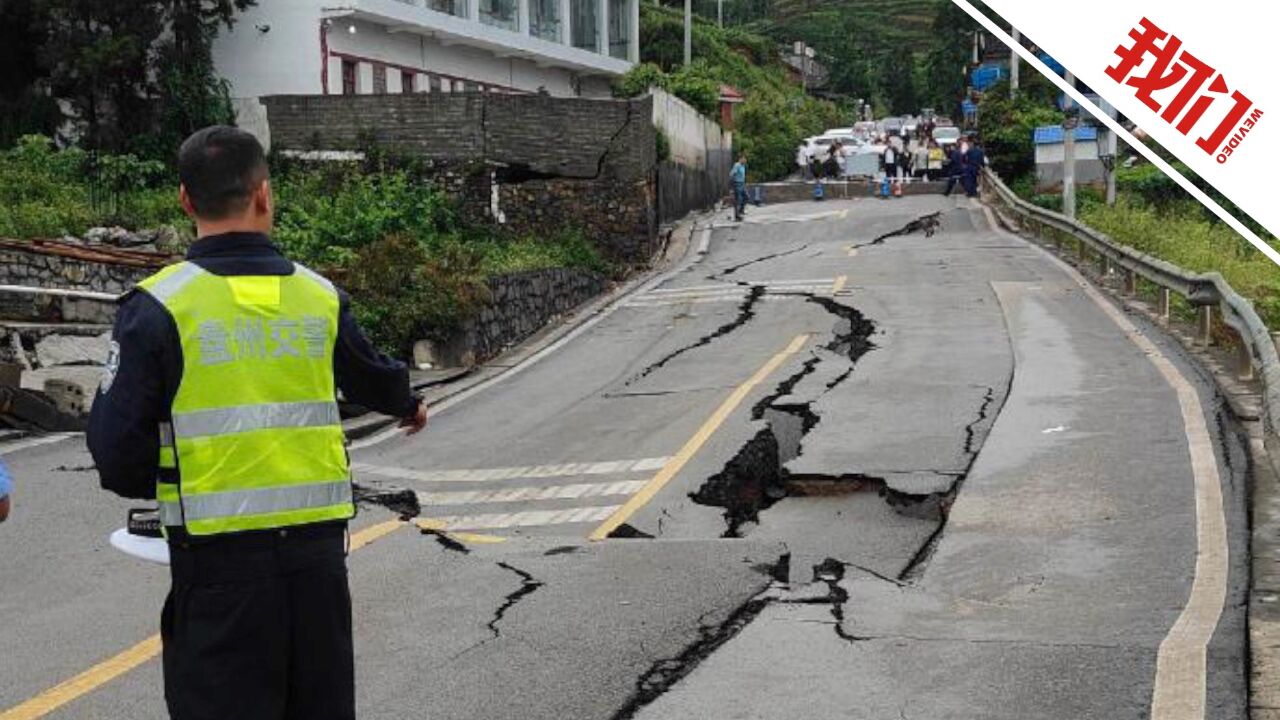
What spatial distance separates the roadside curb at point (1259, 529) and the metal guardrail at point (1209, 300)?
0.24 m

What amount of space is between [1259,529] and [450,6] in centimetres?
3591

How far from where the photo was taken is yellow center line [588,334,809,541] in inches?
439

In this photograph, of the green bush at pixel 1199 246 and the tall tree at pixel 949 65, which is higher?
the tall tree at pixel 949 65

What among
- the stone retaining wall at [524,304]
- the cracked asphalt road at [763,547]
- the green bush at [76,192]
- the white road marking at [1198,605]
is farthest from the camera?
the green bush at [76,192]

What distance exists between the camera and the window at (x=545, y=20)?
4822 centimetres

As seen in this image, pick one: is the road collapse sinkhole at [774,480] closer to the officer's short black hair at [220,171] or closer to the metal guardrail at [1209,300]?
the metal guardrail at [1209,300]

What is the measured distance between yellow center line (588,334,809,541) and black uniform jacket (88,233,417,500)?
21.4ft

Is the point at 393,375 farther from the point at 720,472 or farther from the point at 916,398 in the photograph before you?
the point at 916,398

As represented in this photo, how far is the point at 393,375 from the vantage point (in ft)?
14.8

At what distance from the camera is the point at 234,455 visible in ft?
13.3

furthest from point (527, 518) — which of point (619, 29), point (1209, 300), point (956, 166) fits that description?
point (619, 29)

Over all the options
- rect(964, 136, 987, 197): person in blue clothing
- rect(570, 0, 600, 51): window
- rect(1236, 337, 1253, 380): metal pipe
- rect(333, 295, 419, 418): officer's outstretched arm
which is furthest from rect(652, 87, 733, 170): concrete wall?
rect(333, 295, 419, 418): officer's outstretched arm

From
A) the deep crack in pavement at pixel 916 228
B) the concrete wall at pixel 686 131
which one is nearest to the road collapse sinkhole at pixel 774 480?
the deep crack in pavement at pixel 916 228

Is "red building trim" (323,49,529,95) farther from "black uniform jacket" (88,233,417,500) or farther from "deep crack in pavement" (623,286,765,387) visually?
"black uniform jacket" (88,233,417,500)
